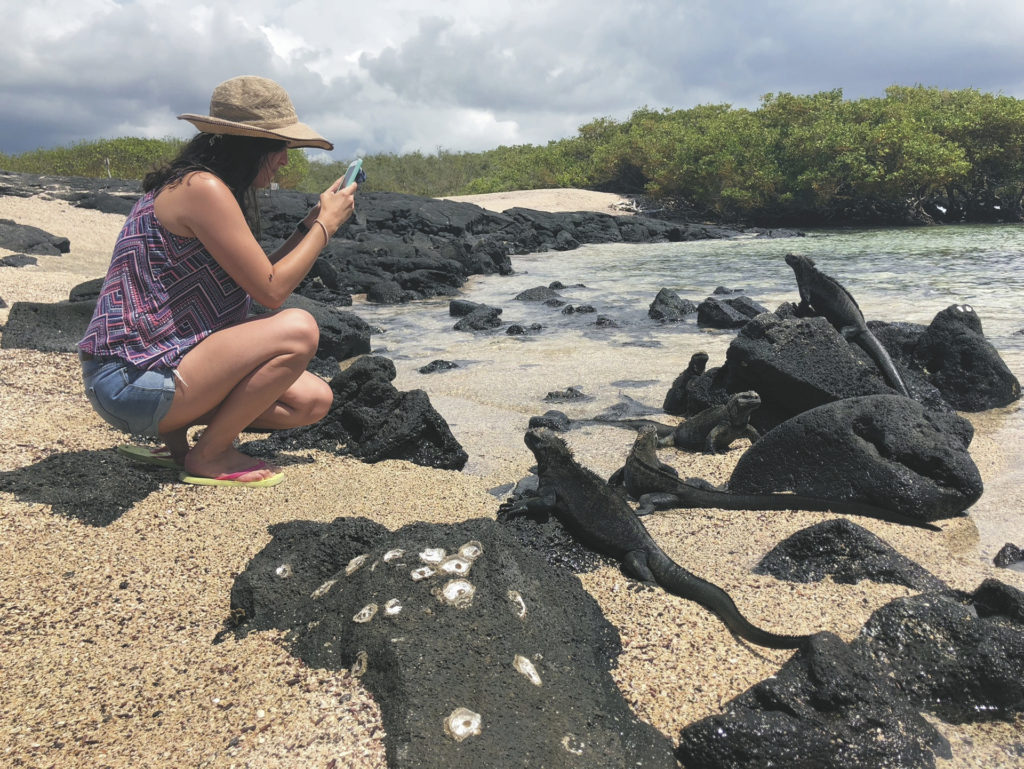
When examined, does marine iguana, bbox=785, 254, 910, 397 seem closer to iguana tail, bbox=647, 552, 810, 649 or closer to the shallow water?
the shallow water

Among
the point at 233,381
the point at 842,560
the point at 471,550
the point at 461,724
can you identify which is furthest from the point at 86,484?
the point at 842,560

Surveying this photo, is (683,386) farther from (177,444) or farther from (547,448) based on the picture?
(177,444)

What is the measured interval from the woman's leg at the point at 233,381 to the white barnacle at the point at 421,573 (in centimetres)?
120

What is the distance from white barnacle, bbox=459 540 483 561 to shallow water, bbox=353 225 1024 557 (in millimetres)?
1909

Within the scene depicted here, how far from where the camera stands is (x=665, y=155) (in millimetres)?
34656

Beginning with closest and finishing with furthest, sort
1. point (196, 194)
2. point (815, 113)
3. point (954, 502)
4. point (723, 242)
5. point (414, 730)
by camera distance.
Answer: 1. point (414, 730)
2. point (196, 194)
3. point (954, 502)
4. point (723, 242)
5. point (815, 113)

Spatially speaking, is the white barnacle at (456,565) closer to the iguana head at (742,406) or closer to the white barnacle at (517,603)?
the white barnacle at (517,603)

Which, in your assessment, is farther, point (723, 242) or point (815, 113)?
point (815, 113)

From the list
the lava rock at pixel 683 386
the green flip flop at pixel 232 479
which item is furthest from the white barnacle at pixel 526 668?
the lava rock at pixel 683 386

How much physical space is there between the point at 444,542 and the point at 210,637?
71 cm

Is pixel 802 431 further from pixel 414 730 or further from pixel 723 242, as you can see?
pixel 723 242

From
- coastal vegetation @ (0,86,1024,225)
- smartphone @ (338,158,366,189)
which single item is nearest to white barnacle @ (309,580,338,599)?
smartphone @ (338,158,366,189)

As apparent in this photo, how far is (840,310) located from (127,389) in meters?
4.79

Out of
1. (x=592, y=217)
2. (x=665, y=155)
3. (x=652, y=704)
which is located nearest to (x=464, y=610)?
(x=652, y=704)
